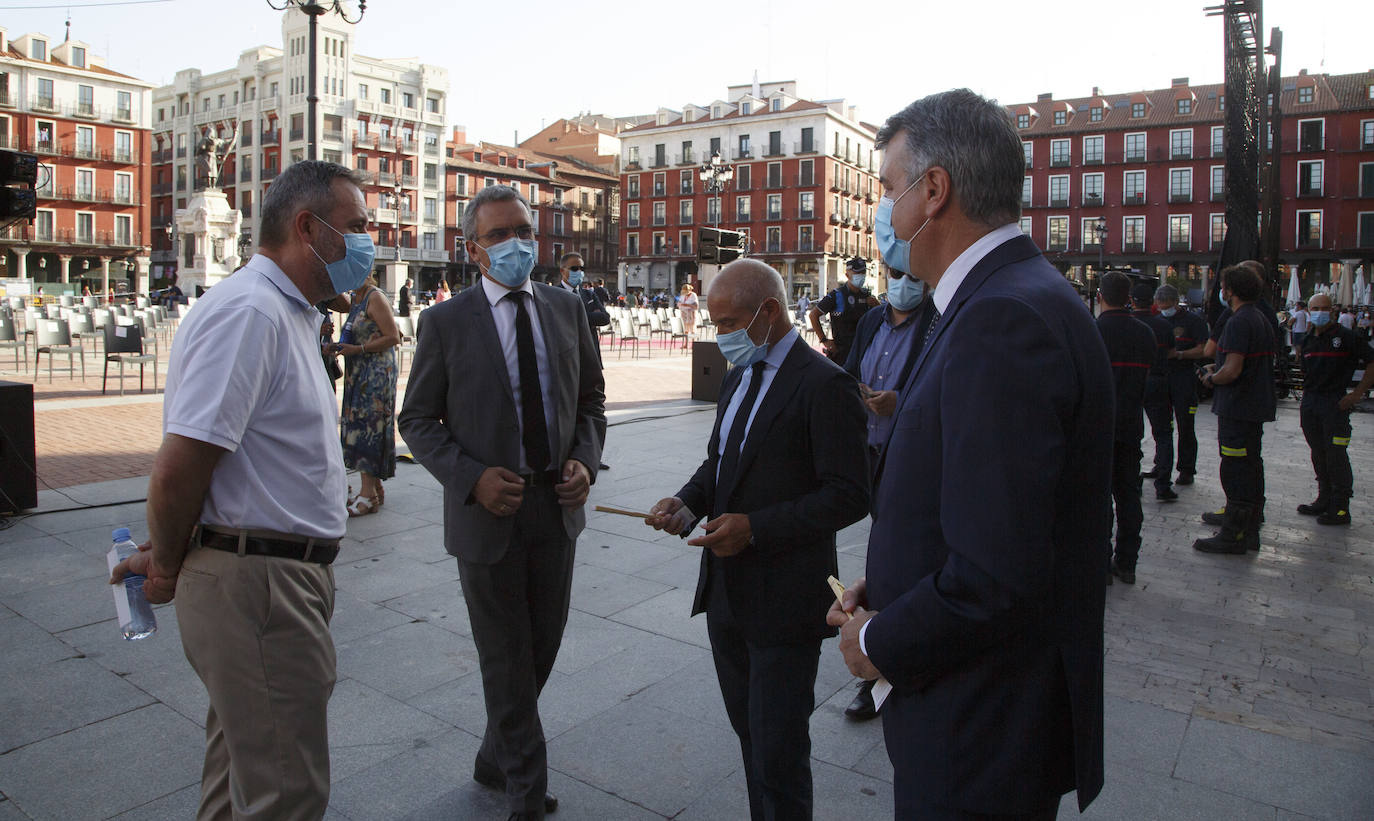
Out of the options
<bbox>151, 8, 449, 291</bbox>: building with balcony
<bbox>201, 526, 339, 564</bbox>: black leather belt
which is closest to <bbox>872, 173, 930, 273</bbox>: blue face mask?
<bbox>201, 526, 339, 564</bbox>: black leather belt

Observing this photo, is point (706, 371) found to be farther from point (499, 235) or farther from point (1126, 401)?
point (499, 235)

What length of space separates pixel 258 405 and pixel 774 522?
121cm

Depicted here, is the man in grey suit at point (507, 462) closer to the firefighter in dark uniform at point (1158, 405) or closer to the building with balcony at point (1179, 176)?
the firefighter in dark uniform at point (1158, 405)

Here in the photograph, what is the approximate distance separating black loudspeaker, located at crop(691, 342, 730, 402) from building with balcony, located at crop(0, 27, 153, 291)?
52649 millimetres

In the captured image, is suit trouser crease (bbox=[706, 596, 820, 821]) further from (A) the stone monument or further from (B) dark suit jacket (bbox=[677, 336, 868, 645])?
(A) the stone monument

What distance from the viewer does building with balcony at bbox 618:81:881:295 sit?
220 feet

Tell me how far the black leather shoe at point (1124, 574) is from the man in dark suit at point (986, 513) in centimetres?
426

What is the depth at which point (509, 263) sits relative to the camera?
2848mm

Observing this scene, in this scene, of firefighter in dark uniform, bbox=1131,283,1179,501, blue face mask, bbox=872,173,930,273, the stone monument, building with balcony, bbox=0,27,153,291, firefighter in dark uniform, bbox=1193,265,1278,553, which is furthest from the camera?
building with balcony, bbox=0,27,153,291

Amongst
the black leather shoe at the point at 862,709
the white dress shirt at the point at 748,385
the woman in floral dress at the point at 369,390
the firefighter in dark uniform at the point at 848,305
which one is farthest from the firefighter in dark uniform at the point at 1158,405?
the white dress shirt at the point at 748,385

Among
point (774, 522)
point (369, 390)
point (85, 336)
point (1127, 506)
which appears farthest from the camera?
point (85, 336)

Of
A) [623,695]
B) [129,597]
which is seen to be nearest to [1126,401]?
[623,695]

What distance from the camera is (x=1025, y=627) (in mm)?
1359

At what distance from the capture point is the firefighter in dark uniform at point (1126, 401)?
5242mm
